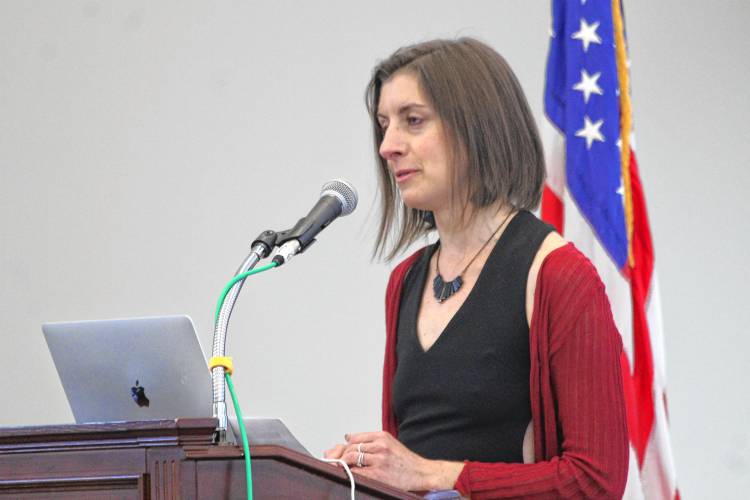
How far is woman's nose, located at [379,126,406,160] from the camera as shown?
1.85m

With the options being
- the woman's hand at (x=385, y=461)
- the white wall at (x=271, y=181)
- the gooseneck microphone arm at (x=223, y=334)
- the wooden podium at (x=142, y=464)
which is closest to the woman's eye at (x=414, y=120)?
the gooseneck microphone arm at (x=223, y=334)

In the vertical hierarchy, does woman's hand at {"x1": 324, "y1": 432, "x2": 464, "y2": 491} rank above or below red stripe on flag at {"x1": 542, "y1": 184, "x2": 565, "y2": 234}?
below

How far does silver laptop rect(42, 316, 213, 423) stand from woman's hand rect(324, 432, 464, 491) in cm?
23

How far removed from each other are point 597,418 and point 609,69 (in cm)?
126

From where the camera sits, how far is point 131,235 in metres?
3.38

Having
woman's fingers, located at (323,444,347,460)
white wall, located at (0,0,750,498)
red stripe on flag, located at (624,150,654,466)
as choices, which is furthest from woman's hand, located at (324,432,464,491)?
white wall, located at (0,0,750,498)

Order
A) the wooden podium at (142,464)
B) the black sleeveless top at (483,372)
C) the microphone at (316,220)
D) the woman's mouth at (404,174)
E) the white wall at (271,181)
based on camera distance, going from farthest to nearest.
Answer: the white wall at (271,181)
the woman's mouth at (404,174)
the black sleeveless top at (483,372)
the microphone at (316,220)
the wooden podium at (142,464)

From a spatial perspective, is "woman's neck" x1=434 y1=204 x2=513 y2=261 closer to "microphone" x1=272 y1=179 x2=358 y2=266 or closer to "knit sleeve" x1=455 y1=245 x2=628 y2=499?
"knit sleeve" x1=455 y1=245 x2=628 y2=499

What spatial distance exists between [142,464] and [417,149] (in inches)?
33.4

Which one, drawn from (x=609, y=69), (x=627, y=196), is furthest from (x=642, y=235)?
(x=609, y=69)

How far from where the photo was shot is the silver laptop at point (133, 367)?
1.36m

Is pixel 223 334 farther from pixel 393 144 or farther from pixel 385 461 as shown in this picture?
pixel 393 144

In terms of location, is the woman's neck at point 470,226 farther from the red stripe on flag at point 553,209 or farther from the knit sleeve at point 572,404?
the red stripe on flag at point 553,209

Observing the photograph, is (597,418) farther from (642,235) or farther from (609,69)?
(609,69)
